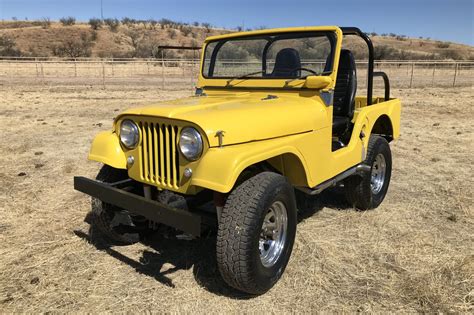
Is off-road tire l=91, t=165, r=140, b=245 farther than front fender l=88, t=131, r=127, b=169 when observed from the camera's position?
Yes

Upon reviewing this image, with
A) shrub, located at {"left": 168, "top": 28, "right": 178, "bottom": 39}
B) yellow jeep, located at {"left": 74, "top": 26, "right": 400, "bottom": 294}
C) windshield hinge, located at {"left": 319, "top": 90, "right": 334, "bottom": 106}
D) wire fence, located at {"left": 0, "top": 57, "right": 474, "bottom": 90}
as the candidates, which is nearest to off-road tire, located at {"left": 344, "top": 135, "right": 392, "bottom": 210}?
yellow jeep, located at {"left": 74, "top": 26, "right": 400, "bottom": 294}

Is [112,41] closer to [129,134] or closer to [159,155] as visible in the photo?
[129,134]

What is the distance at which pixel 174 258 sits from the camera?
11.8ft

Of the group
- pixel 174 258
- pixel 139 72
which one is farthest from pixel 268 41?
pixel 139 72

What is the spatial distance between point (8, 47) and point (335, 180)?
45.6 metres

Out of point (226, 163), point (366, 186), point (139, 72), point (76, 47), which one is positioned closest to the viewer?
point (226, 163)

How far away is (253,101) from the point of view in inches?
140

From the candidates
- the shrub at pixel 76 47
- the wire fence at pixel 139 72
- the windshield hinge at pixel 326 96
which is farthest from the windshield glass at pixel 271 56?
the shrub at pixel 76 47

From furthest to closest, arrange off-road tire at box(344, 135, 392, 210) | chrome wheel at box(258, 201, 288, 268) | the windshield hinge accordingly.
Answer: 1. off-road tire at box(344, 135, 392, 210)
2. the windshield hinge
3. chrome wheel at box(258, 201, 288, 268)

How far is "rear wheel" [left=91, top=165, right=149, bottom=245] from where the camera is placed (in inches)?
138

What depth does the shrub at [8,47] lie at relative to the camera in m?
38.4

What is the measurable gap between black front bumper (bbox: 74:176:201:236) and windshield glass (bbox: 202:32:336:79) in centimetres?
189

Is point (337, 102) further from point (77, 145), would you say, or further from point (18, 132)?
point (18, 132)

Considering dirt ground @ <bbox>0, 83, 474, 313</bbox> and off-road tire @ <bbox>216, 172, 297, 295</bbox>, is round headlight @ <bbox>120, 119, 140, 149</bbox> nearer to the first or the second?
off-road tire @ <bbox>216, 172, 297, 295</bbox>
